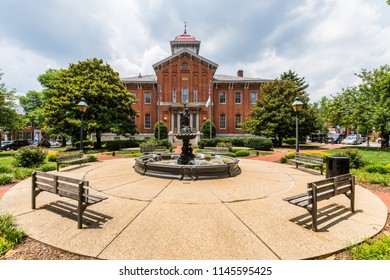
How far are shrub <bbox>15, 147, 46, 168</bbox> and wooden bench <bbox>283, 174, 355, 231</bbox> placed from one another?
12.2 m

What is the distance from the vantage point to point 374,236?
3.36 meters

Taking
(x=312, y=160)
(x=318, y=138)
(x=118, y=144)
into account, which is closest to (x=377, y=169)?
(x=312, y=160)

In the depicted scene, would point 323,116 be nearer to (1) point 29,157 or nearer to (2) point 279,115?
(2) point 279,115

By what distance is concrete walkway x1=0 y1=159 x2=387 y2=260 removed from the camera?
115 inches

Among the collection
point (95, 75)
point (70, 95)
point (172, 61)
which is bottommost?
point (70, 95)

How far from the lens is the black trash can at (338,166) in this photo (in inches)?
257

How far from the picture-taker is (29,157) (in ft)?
32.2

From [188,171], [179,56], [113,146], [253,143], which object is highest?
[179,56]

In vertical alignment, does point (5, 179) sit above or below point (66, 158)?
below

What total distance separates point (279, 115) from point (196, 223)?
23.2 m

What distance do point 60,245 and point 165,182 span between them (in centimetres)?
387

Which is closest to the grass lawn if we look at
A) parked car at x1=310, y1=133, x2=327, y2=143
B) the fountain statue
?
the fountain statue
